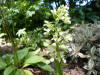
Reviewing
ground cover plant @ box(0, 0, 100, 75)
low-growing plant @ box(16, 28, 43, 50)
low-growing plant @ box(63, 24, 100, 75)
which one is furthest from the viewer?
low-growing plant @ box(16, 28, 43, 50)

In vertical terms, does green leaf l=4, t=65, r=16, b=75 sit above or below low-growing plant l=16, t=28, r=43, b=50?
below

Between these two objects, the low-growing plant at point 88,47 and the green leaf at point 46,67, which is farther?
the low-growing plant at point 88,47

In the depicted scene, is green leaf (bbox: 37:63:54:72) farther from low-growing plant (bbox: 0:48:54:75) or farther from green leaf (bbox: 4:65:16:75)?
green leaf (bbox: 4:65:16:75)

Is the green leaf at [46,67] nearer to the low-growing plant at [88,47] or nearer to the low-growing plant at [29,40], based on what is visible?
the low-growing plant at [88,47]

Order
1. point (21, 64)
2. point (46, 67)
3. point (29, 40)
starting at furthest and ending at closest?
point (29, 40), point (21, 64), point (46, 67)

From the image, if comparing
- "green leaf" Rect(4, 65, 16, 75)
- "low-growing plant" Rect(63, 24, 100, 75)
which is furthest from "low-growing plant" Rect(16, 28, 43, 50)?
"green leaf" Rect(4, 65, 16, 75)

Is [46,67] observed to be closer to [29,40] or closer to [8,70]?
[8,70]

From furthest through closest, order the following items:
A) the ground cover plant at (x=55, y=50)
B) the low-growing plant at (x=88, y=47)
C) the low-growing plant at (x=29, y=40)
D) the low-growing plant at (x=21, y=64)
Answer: the low-growing plant at (x=29, y=40)
the low-growing plant at (x=88, y=47)
the low-growing plant at (x=21, y=64)
the ground cover plant at (x=55, y=50)

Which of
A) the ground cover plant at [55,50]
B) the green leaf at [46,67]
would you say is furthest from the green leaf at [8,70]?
the green leaf at [46,67]

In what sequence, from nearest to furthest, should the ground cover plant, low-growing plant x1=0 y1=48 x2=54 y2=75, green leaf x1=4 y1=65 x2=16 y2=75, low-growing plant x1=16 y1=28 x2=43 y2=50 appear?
the ground cover plant
green leaf x1=4 y1=65 x2=16 y2=75
low-growing plant x1=0 y1=48 x2=54 y2=75
low-growing plant x1=16 y1=28 x2=43 y2=50

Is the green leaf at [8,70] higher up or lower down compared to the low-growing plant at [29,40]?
lower down

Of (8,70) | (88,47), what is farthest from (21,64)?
(88,47)

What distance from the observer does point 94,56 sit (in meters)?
1.82

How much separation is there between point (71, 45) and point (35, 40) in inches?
39.4
